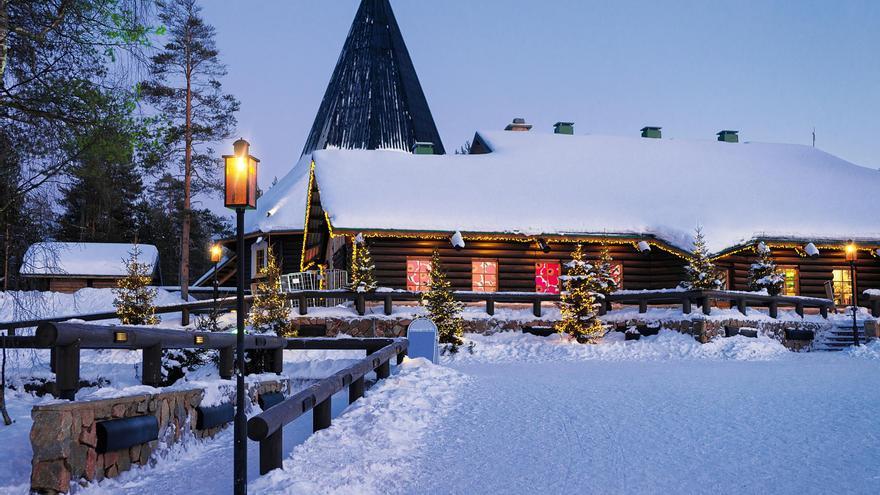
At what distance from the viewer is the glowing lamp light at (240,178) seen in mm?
6922

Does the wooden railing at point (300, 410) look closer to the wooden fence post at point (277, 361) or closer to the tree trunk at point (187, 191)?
the wooden fence post at point (277, 361)

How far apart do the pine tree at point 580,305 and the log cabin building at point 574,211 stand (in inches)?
132

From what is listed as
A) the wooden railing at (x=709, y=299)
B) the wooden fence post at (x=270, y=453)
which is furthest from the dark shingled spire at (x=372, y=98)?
the wooden fence post at (x=270, y=453)

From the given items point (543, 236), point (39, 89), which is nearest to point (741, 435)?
point (39, 89)

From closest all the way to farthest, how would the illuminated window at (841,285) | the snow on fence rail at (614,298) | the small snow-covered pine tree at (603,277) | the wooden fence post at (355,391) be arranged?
the wooden fence post at (355,391)
the snow on fence rail at (614,298)
the small snow-covered pine tree at (603,277)
the illuminated window at (841,285)

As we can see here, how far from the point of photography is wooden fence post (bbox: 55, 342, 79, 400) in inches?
270

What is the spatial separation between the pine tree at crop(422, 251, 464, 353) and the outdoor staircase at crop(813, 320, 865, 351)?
9540 millimetres

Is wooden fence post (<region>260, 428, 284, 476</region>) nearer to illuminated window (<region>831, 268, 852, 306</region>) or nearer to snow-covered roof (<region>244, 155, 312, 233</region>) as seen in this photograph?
illuminated window (<region>831, 268, 852, 306</region>)

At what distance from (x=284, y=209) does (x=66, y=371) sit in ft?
82.5

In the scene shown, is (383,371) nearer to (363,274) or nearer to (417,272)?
(363,274)

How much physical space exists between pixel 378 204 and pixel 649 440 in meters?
16.6

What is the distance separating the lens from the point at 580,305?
20.1 m

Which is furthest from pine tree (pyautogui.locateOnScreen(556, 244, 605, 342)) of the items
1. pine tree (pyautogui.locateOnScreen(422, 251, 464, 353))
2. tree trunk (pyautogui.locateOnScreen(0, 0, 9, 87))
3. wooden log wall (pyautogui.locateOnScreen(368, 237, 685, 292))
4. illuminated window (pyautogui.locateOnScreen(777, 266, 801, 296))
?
tree trunk (pyautogui.locateOnScreen(0, 0, 9, 87))

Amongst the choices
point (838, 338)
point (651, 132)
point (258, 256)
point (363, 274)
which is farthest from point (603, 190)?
point (258, 256)
